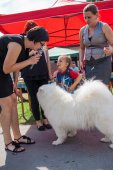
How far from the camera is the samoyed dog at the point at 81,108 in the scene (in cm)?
398

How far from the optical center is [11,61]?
149 inches

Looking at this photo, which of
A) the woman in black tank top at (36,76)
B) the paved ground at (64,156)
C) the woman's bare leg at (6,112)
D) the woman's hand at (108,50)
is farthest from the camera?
the woman in black tank top at (36,76)

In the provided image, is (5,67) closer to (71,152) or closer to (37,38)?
(37,38)

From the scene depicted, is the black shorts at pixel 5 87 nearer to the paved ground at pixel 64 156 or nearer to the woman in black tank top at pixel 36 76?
the paved ground at pixel 64 156

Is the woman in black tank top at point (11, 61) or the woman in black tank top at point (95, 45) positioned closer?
the woman in black tank top at point (11, 61)

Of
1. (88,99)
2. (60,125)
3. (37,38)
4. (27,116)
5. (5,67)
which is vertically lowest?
(27,116)

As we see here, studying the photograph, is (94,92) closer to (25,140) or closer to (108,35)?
(108,35)

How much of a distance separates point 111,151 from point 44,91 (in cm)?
122

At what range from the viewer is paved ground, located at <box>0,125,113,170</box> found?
3.73 metres

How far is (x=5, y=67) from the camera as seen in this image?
12.5ft

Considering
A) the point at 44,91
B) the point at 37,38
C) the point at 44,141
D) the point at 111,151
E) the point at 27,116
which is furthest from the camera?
the point at 27,116

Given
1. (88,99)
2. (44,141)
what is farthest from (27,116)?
(88,99)

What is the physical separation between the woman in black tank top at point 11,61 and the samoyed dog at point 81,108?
21.0 inches

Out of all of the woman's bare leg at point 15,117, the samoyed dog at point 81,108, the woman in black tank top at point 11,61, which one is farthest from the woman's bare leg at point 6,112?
the samoyed dog at point 81,108
